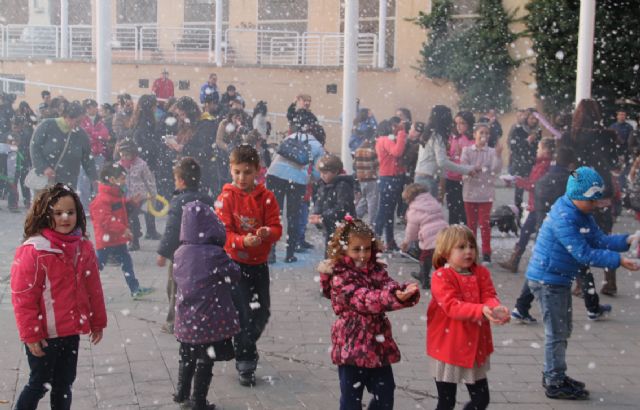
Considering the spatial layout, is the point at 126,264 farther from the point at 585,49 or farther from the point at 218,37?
the point at 218,37

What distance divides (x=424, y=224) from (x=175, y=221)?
10.8 ft

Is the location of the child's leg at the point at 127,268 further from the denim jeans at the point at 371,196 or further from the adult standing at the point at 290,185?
the denim jeans at the point at 371,196

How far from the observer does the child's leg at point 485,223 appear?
10.5 metres

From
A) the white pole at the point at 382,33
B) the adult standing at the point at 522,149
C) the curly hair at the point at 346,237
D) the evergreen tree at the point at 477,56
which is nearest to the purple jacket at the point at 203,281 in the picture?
the curly hair at the point at 346,237

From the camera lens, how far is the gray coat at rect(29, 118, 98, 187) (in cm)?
1110

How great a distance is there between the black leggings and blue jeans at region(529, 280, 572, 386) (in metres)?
1.16

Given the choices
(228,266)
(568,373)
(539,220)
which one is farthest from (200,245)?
(539,220)

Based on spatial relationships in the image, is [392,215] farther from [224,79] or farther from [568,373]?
[224,79]

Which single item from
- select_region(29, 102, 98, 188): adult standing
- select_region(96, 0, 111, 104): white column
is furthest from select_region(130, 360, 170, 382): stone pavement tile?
select_region(96, 0, 111, 104): white column

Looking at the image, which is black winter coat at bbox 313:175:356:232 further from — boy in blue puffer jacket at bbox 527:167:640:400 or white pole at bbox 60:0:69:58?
white pole at bbox 60:0:69:58

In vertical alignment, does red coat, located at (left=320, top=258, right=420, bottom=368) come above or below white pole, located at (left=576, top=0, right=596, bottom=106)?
below

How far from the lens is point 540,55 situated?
18609 millimetres

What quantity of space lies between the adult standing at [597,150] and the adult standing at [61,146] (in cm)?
599

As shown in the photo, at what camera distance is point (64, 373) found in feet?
16.3
